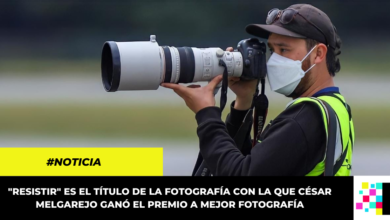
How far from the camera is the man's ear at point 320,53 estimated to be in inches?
81.0

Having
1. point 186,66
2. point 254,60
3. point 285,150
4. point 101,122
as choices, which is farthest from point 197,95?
point 101,122

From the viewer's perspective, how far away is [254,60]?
7.34ft

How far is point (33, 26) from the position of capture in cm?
451

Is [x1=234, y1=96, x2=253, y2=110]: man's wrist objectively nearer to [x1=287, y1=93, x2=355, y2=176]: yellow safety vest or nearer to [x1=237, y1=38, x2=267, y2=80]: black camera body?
[x1=237, y1=38, x2=267, y2=80]: black camera body

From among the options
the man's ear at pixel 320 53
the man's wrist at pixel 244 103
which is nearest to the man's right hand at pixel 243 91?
the man's wrist at pixel 244 103

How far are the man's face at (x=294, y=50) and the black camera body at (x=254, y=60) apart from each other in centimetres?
12

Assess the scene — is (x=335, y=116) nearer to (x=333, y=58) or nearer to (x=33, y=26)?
(x=333, y=58)

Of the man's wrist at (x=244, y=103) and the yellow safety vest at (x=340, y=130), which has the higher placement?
the man's wrist at (x=244, y=103)

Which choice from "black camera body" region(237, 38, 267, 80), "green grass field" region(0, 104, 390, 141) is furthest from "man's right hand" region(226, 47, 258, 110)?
"green grass field" region(0, 104, 390, 141)

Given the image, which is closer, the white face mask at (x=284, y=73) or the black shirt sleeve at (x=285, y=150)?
the black shirt sleeve at (x=285, y=150)

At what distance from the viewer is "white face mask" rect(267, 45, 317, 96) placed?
209 cm

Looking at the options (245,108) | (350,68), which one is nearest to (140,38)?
(350,68)

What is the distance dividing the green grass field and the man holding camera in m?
2.61

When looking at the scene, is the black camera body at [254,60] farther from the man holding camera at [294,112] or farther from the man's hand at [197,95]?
the man's hand at [197,95]
